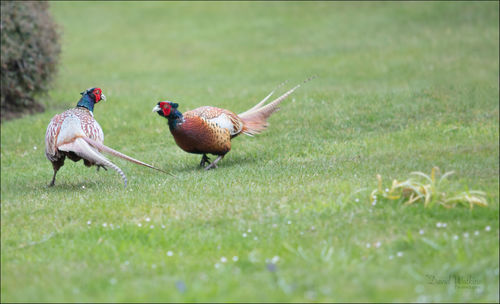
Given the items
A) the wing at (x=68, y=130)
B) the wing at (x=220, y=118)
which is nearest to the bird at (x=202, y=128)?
the wing at (x=220, y=118)

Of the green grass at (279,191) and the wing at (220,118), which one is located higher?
the wing at (220,118)

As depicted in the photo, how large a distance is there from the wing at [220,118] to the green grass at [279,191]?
547mm

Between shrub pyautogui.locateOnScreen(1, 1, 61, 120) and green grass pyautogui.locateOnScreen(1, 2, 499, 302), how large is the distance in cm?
80

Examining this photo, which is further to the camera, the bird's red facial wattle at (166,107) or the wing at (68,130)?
the bird's red facial wattle at (166,107)

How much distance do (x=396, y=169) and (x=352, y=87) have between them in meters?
7.18

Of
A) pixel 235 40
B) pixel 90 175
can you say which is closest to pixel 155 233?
pixel 90 175

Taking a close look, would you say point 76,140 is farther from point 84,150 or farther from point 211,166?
point 211,166

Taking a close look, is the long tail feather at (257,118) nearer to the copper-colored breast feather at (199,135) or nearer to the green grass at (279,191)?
the green grass at (279,191)

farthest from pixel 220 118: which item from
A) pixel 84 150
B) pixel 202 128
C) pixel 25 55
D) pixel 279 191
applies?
pixel 25 55

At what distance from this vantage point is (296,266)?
4.72 meters

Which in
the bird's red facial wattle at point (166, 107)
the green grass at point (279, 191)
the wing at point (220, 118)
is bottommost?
the green grass at point (279, 191)

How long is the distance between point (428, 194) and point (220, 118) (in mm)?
3763

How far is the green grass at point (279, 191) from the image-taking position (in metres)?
4.54

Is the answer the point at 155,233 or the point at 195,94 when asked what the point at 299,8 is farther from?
the point at 155,233
